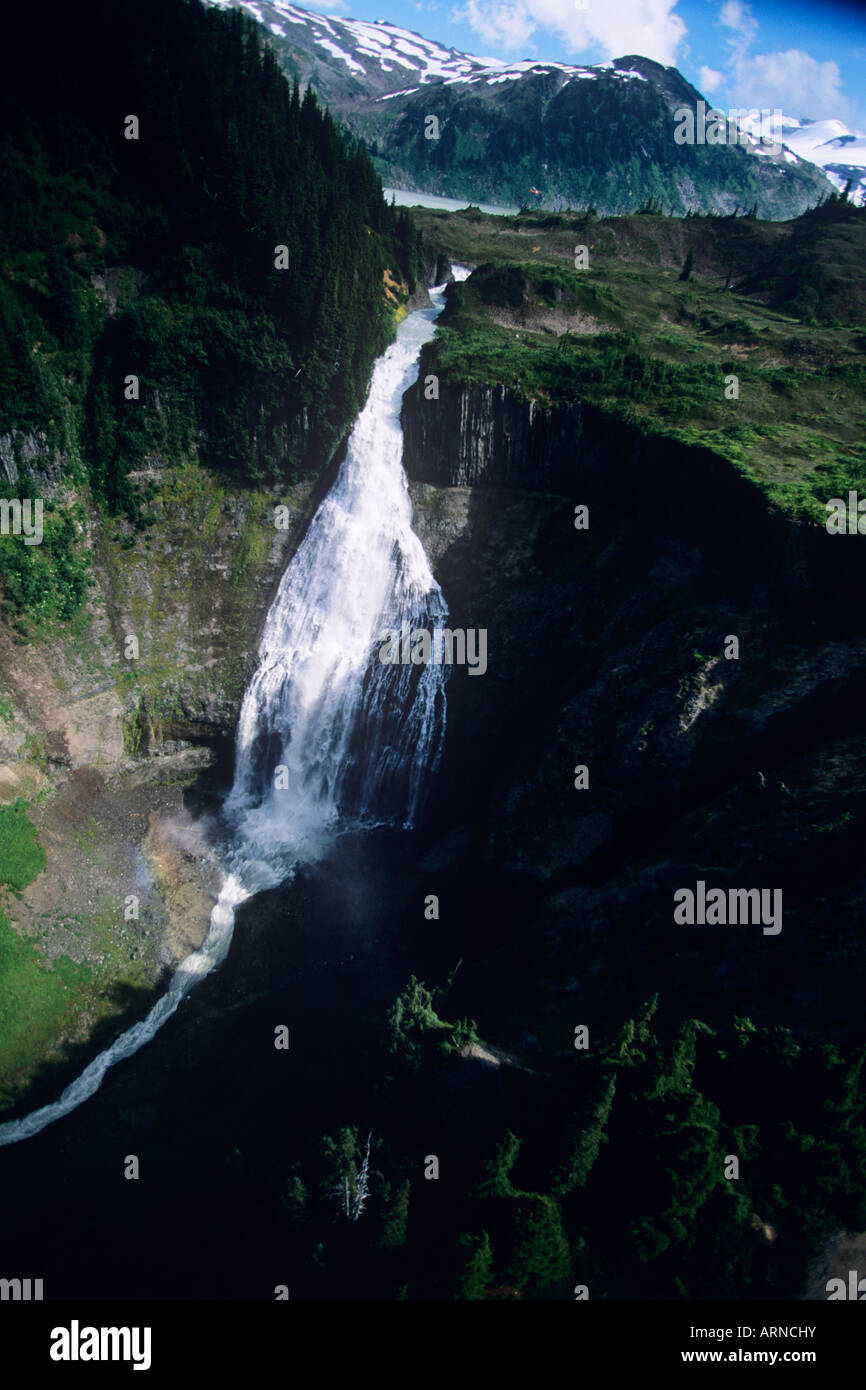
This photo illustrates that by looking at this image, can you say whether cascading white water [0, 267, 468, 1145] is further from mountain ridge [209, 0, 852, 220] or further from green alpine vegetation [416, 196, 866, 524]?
mountain ridge [209, 0, 852, 220]

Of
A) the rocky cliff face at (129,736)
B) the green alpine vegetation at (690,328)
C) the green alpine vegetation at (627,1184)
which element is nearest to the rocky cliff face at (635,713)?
the green alpine vegetation at (627,1184)

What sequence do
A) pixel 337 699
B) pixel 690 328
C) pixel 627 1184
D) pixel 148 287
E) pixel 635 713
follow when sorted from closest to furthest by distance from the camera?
pixel 627 1184, pixel 635 713, pixel 337 699, pixel 148 287, pixel 690 328

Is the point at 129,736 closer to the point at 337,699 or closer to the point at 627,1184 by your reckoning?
the point at 337,699

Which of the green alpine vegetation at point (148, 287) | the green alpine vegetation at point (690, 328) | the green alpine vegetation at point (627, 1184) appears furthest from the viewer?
the green alpine vegetation at point (690, 328)

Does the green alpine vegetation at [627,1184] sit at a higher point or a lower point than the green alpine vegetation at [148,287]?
lower

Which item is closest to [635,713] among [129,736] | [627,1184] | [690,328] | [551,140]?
[627,1184]

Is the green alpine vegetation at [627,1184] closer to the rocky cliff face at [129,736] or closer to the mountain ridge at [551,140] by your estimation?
the rocky cliff face at [129,736]

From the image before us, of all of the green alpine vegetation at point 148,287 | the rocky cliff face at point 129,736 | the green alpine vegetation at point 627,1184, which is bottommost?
the green alpine vegetation at point 627,1184
